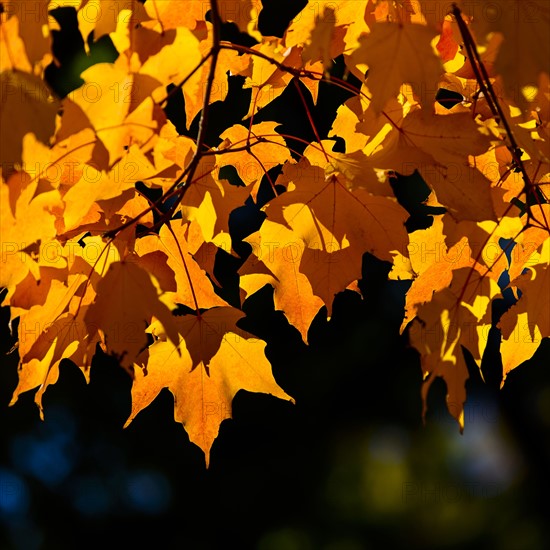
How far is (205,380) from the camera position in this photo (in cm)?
112

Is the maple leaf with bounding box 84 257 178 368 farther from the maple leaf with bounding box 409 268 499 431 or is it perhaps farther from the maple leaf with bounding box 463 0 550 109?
the maple leaf with bounding box 463 0 550 109

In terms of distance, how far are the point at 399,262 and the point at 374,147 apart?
0.56ft

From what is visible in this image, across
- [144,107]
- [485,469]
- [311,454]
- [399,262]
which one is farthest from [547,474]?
[144,107]

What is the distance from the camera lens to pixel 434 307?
2.79ft

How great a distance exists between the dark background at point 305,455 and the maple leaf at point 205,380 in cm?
344

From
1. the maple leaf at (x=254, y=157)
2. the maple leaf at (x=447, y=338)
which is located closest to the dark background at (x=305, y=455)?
the maple leaf at (x=254, y=157)

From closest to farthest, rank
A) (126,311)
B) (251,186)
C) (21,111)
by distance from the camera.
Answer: (21,111) → (126,311) → (251,186)

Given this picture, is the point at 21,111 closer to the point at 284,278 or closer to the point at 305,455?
the point at 284,278

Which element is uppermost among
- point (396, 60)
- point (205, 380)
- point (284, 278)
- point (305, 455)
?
point (396, 60)

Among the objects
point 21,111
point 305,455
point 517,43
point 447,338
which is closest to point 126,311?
point 21,111

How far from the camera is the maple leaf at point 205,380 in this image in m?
1.10

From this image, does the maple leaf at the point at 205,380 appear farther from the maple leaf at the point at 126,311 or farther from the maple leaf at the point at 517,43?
the maple leaf at the point at 517,43

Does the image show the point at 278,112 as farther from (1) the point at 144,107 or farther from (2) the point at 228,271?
(1) the point at 144,107

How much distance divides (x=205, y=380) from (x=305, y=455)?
4002 mm
